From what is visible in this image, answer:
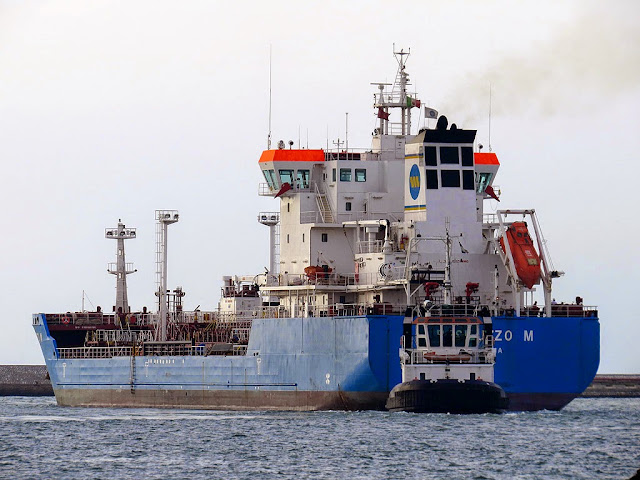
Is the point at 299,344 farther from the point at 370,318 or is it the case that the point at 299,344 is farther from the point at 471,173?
the point at 471,173

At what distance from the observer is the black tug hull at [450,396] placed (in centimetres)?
5725

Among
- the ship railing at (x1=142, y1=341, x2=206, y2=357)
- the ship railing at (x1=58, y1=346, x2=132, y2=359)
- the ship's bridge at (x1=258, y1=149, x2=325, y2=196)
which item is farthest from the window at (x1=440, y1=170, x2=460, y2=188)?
the ship railing at (x1=58, y1=346, x2=132, y2=359)

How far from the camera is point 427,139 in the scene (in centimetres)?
6488

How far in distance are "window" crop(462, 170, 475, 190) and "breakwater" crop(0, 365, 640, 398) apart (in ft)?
104

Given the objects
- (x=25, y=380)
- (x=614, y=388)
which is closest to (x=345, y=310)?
(x=614, y=388)

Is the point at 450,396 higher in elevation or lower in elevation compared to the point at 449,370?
lower

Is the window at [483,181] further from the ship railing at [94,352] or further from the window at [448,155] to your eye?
Answer: the ship railing at [94,352]

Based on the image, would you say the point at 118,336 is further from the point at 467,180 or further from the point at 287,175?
the point at 467,180

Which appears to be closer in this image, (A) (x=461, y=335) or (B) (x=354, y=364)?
(A) (x=461, y=335)

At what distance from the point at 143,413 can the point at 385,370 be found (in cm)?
1131

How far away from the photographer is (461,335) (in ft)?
191

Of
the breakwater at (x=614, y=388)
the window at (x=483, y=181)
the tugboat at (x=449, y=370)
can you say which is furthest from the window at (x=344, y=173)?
the breakwater at (x=614, y=388)

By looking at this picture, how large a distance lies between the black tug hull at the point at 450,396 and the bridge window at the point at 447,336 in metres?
1.42

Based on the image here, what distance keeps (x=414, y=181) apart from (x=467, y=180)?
1.98m
